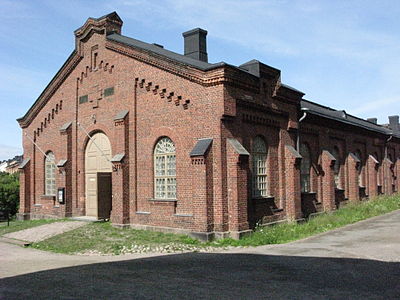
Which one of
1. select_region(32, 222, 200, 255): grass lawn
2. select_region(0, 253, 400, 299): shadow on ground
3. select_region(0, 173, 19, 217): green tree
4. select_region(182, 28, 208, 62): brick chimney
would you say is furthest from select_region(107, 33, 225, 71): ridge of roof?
select_region(0, 173, 19, 217): green tree

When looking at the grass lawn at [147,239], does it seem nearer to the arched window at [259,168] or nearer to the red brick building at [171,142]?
the red brick building at [171,142]

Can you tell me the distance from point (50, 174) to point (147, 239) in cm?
948

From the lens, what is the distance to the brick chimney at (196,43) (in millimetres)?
18109

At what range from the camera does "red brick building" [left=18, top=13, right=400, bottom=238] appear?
13.3m

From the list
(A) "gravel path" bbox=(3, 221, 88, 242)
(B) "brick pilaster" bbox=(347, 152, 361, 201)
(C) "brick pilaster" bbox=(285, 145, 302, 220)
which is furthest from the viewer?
(B) "brick pilaster" bbox=(347, 152, 361, 201)

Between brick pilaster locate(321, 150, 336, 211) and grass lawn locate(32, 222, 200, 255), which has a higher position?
brick pilaster locate(321, 150, 336, 211)

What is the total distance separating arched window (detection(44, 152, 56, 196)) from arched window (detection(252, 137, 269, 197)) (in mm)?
10682

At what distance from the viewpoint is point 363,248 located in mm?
11125

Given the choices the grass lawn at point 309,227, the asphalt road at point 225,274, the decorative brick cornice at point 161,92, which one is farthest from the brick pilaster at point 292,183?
the decorative brick cornice at point 161,92

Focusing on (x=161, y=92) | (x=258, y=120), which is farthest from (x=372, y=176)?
(x=161, y=92)

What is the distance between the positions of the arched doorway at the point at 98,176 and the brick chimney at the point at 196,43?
18.0 feet

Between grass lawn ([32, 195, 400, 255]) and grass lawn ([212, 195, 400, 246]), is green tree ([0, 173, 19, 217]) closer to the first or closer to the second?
grass lawn ([32, 195, 400, 255])

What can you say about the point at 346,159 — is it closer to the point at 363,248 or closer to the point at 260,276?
the point at 363,248

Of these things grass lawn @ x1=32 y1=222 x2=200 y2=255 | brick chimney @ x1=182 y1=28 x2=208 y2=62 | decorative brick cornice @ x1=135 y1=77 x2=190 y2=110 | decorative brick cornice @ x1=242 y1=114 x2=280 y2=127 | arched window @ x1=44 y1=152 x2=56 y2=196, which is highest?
brick chimney @ x1=182 y1=28 x2=208 y2=62
